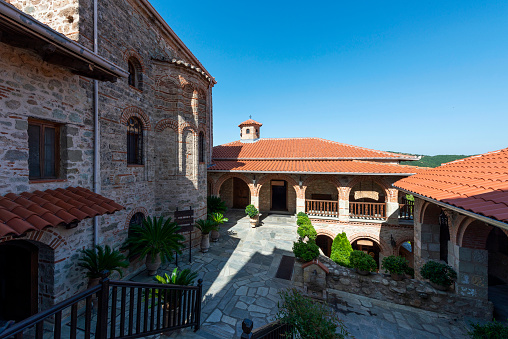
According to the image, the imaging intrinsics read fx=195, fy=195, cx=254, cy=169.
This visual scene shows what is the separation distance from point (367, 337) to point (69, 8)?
34.7ft

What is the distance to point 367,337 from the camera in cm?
430

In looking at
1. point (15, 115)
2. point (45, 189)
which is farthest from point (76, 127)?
point (45, 189)

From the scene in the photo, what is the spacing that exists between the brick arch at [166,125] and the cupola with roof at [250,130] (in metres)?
11.9

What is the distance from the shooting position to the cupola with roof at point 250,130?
19.3 m

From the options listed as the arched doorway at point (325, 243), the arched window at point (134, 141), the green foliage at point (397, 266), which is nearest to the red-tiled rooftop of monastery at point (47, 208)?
the arched window at point (134, 141)

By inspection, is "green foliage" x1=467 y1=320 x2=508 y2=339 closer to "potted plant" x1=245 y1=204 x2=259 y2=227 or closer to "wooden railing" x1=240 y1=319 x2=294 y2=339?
"wooden railing" x1=240 y1=319 x2=294 y2=339

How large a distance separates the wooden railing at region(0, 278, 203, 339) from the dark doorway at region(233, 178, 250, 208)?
12387 millimetres

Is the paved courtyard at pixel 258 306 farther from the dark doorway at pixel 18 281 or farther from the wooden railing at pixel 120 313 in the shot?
the dark doorway at pixel 18 281

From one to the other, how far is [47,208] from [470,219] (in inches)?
372

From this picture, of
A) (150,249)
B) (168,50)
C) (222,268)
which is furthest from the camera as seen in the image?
(168,50)

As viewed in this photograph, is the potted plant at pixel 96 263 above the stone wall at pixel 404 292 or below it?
above

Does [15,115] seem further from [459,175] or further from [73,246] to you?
[459,175]

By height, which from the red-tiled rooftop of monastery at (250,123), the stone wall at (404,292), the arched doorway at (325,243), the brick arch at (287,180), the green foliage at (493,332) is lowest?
the arched doorway at (325,243)

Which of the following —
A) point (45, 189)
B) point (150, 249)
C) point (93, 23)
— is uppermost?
point (93, 23)
